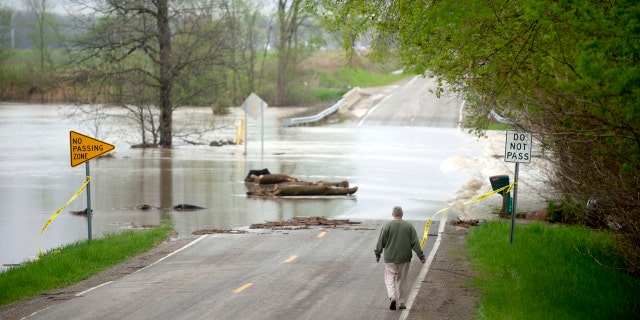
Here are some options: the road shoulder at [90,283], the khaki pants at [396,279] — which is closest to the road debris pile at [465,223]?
the road shoulder at [90,283]

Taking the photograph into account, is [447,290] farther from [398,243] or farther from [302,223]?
[302,223]

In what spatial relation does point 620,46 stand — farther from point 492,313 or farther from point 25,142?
point 25,142

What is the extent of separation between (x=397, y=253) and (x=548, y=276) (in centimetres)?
448

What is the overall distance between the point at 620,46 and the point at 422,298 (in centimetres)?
620

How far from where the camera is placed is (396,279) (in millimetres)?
15703

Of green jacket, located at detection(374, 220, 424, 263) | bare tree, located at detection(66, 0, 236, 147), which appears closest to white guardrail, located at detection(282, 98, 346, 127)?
bare tree, located at detection(66, 0, 236, 147)

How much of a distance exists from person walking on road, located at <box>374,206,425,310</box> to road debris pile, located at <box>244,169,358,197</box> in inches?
760

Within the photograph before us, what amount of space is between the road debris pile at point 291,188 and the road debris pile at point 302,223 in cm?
673

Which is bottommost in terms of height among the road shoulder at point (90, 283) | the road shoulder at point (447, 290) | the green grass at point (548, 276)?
the road shoulder at point (90, 283)

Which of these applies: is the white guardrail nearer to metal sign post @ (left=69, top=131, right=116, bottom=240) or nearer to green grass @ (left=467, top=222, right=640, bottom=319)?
green grass @ (left=467, top=222, right=640, bottom=319)

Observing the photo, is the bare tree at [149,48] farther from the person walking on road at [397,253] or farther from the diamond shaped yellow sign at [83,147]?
the person walking on road at [397,253]

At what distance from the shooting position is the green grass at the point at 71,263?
58.9 feet

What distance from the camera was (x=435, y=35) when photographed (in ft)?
67.6

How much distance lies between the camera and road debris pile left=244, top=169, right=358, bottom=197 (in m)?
34.9
